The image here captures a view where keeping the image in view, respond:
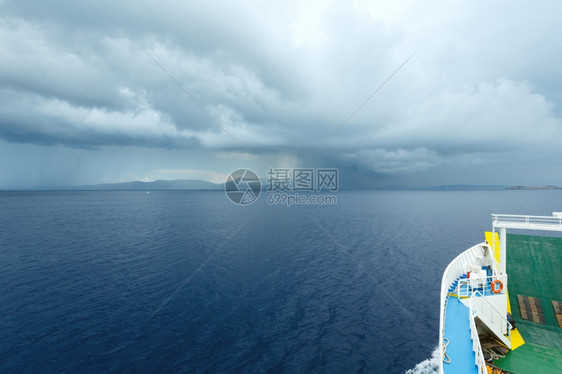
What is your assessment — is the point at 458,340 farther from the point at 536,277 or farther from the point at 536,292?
the point at 536,277

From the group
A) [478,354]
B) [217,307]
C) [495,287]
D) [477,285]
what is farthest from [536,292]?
[217,307]

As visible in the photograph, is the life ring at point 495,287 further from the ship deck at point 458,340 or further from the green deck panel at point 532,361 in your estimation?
the green deck panel at point 532,361

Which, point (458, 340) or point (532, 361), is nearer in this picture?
point (458, 340)

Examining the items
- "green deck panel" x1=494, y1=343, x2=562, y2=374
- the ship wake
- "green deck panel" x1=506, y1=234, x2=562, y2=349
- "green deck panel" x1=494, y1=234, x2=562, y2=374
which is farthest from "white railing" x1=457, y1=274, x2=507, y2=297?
the ship wake

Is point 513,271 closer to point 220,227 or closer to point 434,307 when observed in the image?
point 434,307

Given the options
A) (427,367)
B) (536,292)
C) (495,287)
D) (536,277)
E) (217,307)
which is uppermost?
(495,287)

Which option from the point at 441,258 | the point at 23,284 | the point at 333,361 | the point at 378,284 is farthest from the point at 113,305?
the point at 441,258

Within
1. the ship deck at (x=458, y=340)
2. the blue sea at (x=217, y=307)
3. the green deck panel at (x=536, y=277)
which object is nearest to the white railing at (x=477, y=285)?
the ship deck at (x=458, y=340)
